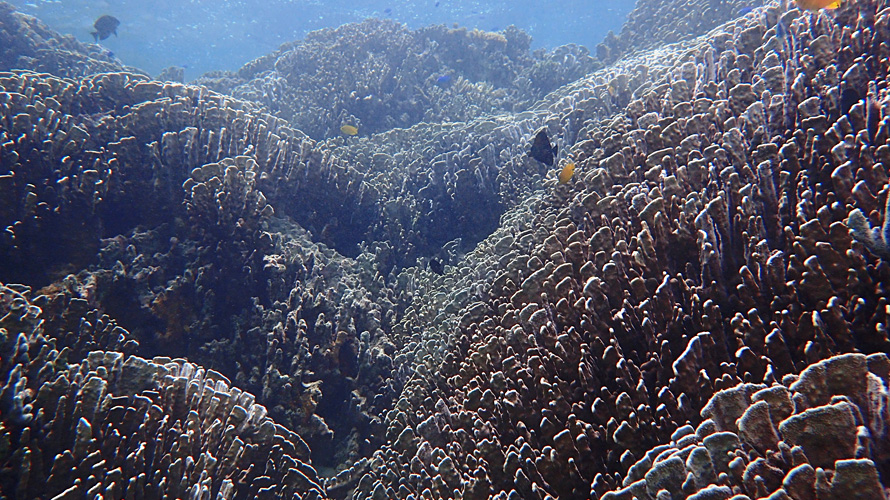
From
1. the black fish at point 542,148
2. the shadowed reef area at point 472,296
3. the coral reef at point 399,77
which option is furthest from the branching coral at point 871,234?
the coral reef at point 399,77

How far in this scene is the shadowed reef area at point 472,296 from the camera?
1.72 meters

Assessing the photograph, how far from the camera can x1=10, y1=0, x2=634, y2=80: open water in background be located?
34.8 meters

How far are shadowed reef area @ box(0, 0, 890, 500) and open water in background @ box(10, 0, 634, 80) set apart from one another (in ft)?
77.5

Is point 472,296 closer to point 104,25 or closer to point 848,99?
point 848,99

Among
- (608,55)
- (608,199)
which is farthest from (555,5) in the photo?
(608,199)

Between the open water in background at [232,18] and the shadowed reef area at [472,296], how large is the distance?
Result: 23.6 metres

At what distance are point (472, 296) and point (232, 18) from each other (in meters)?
52.7

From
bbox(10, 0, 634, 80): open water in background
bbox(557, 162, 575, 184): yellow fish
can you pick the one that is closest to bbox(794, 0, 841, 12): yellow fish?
bbox(557, 162, 575, 184): yellow fish

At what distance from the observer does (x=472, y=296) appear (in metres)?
4.41

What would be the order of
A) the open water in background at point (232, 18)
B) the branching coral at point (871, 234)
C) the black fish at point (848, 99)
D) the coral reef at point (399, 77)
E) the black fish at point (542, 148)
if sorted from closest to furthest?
the branching coral at point (871, 234) < the black fish at point (848, 99) < the black fish at point (542, 148) < the coral reef at point (399, 77) < the open water in background at point (232, 18)

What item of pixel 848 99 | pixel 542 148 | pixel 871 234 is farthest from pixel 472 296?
pixel 848 99

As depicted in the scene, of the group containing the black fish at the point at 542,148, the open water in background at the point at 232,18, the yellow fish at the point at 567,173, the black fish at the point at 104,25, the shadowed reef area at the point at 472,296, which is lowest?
the shadowed reef area at the point at 472,296

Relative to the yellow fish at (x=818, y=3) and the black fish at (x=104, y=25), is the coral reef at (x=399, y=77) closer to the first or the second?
the black fish at (x=104, y=25)

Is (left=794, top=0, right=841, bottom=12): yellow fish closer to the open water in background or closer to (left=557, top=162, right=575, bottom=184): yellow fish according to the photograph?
(left=557, top=162, right=575, bottom=184): yellow fish
